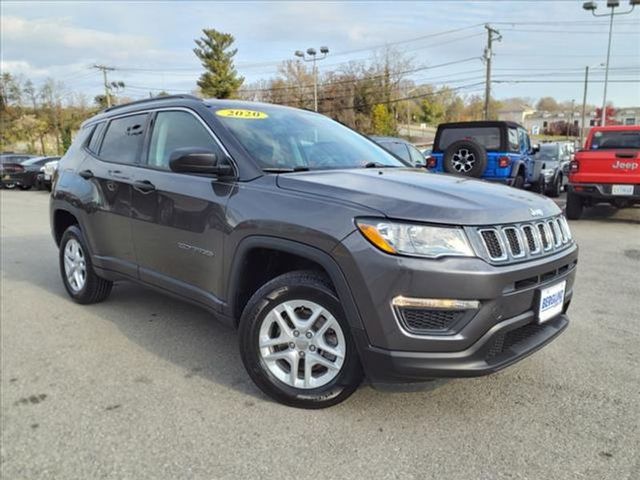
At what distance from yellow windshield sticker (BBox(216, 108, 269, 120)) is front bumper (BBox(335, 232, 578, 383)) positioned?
4.88 feet

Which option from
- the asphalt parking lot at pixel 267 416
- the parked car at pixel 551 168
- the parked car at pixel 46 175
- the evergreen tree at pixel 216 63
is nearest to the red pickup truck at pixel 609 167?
the parked car at pixel 551 168

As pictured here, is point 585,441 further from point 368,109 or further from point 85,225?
point 368,109

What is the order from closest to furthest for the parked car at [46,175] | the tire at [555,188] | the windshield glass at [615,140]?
the windshield glass at [615,140], the tire at [555,188], the parked car at [46,175]

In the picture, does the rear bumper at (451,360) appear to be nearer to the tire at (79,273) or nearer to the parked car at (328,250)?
the parked car at (328,250)

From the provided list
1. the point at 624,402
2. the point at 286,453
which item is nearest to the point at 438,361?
the point at 286,453

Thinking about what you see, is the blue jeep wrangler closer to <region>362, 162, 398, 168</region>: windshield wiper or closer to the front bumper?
<region>362, 162, 398, 168</region>: windshield wiper

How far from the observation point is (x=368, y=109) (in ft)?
175

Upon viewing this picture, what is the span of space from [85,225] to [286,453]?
3057 millimetres

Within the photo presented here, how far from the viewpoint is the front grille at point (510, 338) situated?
2.49 m

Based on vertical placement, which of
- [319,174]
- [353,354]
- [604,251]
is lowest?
[604,251]

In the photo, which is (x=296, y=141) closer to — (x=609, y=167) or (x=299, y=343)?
(x=299, y=343)

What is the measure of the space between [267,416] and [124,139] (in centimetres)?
267

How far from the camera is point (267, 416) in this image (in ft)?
9.24

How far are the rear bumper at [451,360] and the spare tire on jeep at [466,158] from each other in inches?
328
